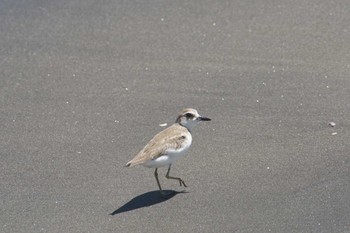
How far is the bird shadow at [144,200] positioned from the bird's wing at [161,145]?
0.31 m

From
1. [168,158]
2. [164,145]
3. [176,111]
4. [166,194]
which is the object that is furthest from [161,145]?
[176,111]

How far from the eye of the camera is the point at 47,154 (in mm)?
8977

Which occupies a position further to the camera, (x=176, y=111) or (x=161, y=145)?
(x=176, y=111)

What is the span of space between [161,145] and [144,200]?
0.49m

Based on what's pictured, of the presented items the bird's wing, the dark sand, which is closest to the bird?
the bird's wing

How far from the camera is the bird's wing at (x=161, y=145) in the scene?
8.16 m

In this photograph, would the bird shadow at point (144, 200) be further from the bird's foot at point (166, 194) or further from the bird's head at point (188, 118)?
the bird's head at point (188, 118)

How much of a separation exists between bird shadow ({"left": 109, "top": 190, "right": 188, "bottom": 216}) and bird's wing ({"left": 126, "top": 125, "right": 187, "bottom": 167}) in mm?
312

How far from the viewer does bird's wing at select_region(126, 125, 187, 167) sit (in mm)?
8164

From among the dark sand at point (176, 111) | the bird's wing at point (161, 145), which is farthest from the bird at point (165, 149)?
the dark sand at point (176, 111)

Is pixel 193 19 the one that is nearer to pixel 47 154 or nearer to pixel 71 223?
pixel 47 154

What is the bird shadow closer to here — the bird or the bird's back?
the bird

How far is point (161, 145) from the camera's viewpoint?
8281mm

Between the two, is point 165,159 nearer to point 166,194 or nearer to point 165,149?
point 165,149
